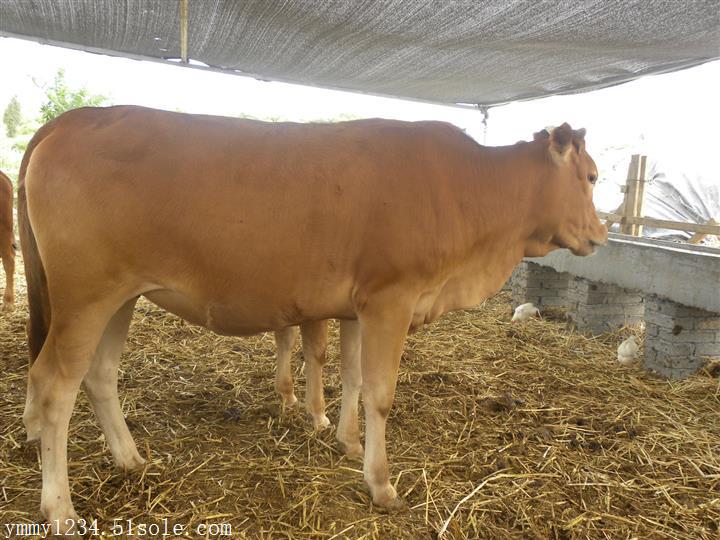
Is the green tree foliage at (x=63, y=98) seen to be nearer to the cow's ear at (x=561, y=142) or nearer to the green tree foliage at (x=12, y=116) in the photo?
the green tree foliage at (x=12, y=116)

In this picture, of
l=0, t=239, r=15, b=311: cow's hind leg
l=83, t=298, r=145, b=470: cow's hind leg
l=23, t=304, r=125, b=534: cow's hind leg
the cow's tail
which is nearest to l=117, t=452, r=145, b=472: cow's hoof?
l=83, t=298, r=145, b=470: cow's hind leg

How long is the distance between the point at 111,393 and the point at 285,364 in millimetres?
1375

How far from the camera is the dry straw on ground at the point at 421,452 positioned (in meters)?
2.96

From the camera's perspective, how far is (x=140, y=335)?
597 cm

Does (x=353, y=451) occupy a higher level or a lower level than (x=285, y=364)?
lower

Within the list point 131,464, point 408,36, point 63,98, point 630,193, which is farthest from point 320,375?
point 63,98

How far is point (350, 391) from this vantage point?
368 cm

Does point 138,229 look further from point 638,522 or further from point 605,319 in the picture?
point 605,319

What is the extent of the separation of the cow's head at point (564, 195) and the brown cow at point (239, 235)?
0.36ft

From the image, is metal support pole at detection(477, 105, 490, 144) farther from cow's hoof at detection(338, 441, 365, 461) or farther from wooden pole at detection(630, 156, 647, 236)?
cow's hoof at detection(338, 441, 365, 461)

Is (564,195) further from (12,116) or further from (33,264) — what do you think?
(12,116)

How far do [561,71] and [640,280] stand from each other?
335cm

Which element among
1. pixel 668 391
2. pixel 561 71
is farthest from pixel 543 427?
pixel 561 71

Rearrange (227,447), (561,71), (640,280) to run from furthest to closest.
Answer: (561,71) → (640,280) → (227,447)
